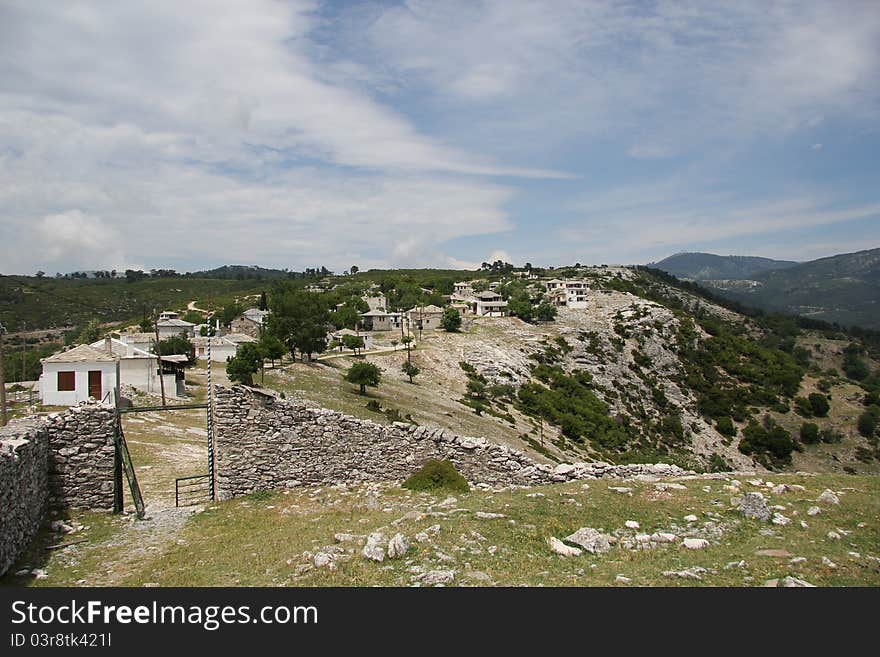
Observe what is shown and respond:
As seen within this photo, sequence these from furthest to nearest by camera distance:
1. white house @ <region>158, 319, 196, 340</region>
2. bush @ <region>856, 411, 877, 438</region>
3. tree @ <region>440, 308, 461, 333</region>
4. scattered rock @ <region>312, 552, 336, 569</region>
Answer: tree @ <region>440, 308, 461, 333</region> → bush @ <region>856, 411, 877, 438</region> → white house @ <region>158, 319, 196, 340</region> → scattered rock @ <region>312, 552, 336, 569</region>

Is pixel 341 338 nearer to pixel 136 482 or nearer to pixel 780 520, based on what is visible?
pixel 136 482

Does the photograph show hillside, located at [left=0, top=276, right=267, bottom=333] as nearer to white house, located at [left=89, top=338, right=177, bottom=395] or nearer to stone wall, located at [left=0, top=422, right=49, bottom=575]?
white house, located at [left=89, top=338, right=177, bottom=395]

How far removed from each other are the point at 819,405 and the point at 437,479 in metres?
91.2

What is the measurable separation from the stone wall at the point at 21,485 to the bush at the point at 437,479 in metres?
7.88

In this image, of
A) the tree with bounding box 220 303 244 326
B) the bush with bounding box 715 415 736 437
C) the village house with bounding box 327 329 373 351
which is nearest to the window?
the village house with bounding box 327 329 373 351

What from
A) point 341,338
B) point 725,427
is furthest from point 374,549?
point 725,427

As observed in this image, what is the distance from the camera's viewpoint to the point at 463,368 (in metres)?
74.4

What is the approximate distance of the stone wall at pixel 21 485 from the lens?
9164mm

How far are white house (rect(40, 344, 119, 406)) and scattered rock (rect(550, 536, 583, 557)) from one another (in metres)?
34.5

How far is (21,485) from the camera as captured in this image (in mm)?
10047

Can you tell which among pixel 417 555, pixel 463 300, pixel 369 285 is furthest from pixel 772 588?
pixel 369 285

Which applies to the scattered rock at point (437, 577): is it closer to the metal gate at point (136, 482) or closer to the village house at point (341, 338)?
the metal gate at point (136, 482)

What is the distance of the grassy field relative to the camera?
8.17 m

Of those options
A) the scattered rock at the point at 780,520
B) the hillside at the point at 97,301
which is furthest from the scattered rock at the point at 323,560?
the hillside at the point at 97,301
